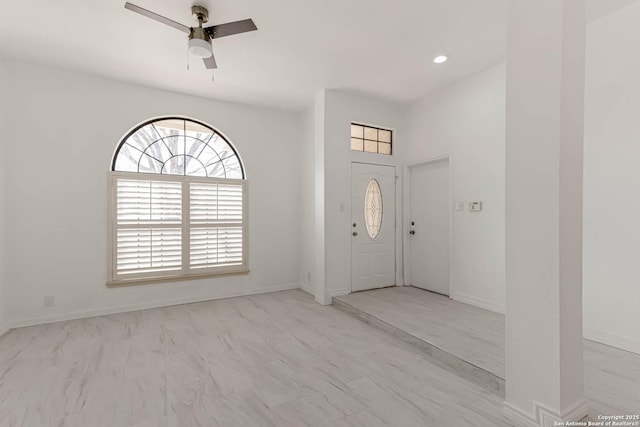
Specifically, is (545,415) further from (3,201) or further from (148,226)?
(3,201)

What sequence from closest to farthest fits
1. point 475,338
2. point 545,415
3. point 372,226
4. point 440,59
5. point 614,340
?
point 545,415
point 614,340
point 475,338
point 440,59
point 372,226

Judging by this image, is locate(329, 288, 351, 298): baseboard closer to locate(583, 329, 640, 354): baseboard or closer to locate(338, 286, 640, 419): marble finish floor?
locate(338, 286, 640, 419): marble finish floor

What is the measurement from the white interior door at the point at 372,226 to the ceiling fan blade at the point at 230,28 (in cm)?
249

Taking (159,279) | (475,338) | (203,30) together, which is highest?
(203,30)

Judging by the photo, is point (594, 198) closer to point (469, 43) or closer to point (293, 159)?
point (469, 43)

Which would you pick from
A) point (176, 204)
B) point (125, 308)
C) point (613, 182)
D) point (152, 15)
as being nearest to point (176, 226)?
point (176, 204)

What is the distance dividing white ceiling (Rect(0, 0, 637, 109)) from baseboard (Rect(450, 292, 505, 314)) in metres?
2.88

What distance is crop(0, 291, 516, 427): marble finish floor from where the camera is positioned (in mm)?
1894

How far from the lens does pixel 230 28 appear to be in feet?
8.27

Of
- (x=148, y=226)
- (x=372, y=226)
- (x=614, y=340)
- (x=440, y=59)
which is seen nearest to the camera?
(x=614, y=340)

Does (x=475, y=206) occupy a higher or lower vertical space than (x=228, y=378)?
higher

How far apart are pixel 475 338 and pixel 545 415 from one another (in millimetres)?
1114

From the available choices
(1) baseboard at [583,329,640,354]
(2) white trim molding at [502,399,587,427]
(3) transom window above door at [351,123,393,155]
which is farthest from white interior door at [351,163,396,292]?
(2) white trim molding at [502,399,587,427]

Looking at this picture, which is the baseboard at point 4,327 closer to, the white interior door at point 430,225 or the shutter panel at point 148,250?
the shutter panel at point 148,250
